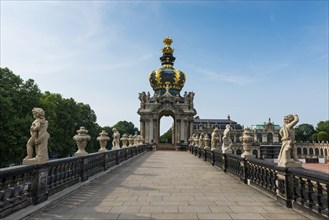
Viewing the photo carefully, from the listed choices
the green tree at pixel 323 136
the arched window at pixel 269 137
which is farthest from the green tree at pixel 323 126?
the arched window at pixel 269 137

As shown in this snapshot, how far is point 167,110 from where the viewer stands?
4603cm

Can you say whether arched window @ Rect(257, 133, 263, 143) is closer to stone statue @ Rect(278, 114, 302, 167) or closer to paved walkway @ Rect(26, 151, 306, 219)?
paved walkway @ Rect(26, 151, 306, 219)

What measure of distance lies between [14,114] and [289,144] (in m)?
27.5

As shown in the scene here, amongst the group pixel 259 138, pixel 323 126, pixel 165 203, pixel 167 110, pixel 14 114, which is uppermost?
pixel 323 126

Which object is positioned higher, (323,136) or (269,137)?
(323,136)

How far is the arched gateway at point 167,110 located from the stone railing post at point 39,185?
36730mm

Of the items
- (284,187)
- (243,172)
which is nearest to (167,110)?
(243,172)

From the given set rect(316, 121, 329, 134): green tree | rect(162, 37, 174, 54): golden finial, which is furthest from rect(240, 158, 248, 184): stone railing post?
rect(316, 121, 329, 134): green tree

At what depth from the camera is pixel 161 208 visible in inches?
287

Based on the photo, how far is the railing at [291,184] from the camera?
6.30 m

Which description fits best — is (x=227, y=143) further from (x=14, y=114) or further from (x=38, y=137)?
(x=14, y=114)

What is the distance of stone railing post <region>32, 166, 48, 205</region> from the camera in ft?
24.6

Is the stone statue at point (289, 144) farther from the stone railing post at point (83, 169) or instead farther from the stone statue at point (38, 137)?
the stone railing post at point (83, 169)

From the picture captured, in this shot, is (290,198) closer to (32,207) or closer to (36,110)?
(32,207)
